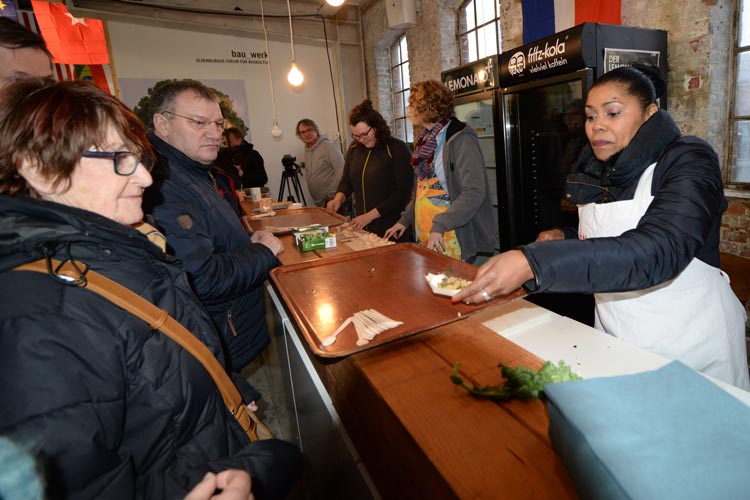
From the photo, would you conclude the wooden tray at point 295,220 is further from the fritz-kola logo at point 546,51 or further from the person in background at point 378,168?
the fritz-kola logo at point 546,51

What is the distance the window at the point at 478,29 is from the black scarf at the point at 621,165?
500cm

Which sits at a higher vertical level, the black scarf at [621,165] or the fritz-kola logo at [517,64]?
the fritz-kola logo at [517,64]

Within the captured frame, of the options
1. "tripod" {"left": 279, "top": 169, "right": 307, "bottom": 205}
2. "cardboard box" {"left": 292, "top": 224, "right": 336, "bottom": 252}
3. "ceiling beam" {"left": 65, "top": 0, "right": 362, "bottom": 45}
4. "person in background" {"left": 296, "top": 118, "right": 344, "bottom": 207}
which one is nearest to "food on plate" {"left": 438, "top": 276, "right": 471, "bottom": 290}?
"cardboard box" {"left": 292, "top": 224, "right": 336, "bottom": 252}

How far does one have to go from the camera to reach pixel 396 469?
0.93m

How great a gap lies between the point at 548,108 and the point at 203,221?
3467 mm

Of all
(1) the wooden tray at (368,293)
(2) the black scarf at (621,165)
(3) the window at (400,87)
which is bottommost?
(1) the wooden tray at (368,293)

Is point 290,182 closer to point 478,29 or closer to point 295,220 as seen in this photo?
point 478,29

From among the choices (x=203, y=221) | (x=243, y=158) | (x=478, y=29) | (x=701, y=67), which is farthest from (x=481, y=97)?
(x=243, y=158)

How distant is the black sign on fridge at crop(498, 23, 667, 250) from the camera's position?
2994 mm

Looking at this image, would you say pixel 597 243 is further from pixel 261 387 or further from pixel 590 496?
pixel 261 387

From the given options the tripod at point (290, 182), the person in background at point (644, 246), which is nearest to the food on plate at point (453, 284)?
the person in background at point (644, 246)

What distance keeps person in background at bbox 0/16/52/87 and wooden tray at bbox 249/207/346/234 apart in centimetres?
163

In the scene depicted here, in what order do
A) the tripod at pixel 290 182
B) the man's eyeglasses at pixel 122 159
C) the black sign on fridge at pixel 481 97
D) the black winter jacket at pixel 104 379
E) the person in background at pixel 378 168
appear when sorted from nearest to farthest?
the black winter jacket at pixel 104 379 → the man's eyeglasses at pixel 122 159 → the person in background at pixel 378 168 → the black sign on fridge at pixel 481 97 → the tripod at pixel 290 182

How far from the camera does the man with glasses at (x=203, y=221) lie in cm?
164
